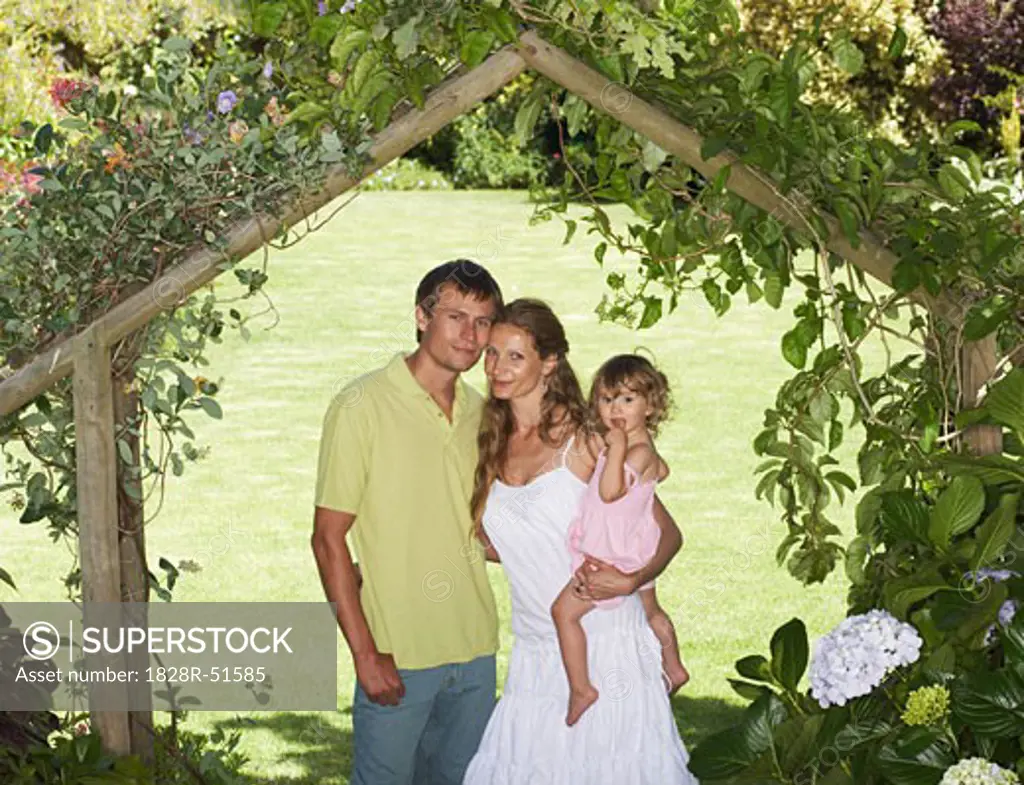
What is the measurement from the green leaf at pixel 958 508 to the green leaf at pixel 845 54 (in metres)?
0.91

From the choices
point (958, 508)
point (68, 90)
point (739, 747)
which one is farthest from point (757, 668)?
point (68, 90)

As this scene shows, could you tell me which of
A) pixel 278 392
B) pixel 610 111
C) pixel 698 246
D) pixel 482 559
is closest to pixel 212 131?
pixel 610 111

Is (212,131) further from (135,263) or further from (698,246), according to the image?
(698,246)

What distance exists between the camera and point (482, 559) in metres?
3.66

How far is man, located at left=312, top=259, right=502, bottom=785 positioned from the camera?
3.54 metres

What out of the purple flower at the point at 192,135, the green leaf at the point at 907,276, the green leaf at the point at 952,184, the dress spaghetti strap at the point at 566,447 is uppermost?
the purple flower at the point at 192,135

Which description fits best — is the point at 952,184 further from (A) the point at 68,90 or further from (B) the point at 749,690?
(A) the point at 68,90

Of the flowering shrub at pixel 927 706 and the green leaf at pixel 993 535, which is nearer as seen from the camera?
the flowering shrub at pixel 927 706

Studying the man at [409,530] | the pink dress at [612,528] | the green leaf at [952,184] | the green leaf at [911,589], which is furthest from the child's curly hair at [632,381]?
the green leaf at [952,184]

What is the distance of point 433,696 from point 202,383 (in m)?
0.87

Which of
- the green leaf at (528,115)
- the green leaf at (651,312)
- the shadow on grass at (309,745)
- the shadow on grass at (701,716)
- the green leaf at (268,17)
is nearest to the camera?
the green leaf at (268,17)

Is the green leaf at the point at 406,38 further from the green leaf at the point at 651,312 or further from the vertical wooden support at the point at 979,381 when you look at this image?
the vertical wooden support at the point at 979,381

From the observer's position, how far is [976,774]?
2.92m

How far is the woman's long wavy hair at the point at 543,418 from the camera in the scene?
3.62 meters
